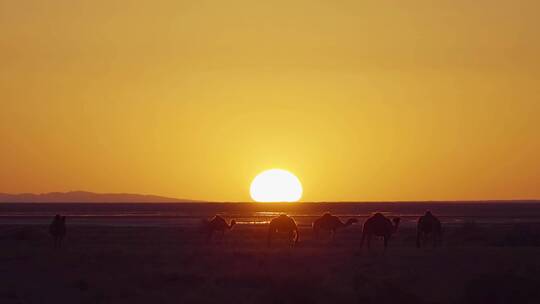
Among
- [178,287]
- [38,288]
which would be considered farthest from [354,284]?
[38,288]

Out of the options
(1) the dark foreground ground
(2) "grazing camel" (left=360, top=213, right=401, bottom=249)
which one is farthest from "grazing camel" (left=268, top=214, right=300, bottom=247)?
(2) "grazing camel" (left=360, top=213, right=401, bottom=249)

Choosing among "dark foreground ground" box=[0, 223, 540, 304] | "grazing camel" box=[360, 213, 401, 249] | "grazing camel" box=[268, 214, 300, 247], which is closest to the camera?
"dark foreground ground" box=[0, 223, 540, 304]

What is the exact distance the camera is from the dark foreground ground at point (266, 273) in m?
24.8

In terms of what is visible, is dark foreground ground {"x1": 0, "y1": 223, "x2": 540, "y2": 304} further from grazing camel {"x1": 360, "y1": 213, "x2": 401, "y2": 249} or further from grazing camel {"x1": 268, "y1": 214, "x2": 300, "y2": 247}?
grazing camel {"x1": 268, "y1": 214, "x2": 300, "y2": 247}

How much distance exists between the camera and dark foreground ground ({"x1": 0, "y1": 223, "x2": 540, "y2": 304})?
2483cm

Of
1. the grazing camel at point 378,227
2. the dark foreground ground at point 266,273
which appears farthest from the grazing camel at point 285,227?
the grazing camel at point 378,227

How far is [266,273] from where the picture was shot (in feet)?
97.3

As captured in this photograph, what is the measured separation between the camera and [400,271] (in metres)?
30.5

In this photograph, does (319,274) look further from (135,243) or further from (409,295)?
(135,243)

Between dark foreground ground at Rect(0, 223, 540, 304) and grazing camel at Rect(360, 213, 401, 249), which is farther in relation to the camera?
grazing camel at Rect(360, 213, 401, 249)

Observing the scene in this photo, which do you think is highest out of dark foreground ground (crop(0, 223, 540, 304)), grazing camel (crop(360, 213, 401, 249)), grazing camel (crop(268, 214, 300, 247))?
grazing camel (crop(268, 214, 300, 247))

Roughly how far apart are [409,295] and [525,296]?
271cm

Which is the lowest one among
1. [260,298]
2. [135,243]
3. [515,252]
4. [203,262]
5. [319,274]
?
[260,298]

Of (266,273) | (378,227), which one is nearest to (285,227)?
(378,227)
